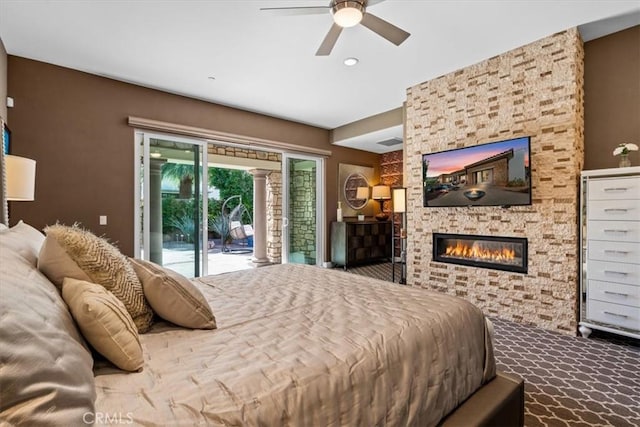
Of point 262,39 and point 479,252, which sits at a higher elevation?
point 262,39

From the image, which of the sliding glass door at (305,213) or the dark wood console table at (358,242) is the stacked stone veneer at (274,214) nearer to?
the sliding glass door at (305,213)

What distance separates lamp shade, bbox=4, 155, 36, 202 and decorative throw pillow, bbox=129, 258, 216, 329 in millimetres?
1780

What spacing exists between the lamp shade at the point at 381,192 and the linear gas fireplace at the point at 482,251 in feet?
9.30

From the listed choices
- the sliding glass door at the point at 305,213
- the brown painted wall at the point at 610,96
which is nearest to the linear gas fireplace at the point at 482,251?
Result: the brown painted wall at the point at 610,96

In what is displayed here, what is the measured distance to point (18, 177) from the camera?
222 cm

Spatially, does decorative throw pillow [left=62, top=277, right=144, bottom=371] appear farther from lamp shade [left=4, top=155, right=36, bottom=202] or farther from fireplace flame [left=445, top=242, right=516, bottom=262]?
fireplace flame [left=445, top=242, right=516, bottom=262]

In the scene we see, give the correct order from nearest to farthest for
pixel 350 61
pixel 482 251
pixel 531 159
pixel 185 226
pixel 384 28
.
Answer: pixel 384 28 < pixel 531 159 < pixel 350 61 < pixel 482 251 < pixel 185 226

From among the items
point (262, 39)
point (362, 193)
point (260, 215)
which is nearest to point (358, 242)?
point (362, 193)

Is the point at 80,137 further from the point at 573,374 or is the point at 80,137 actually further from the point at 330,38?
the point at 573,374

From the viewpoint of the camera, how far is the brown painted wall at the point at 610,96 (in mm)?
2867

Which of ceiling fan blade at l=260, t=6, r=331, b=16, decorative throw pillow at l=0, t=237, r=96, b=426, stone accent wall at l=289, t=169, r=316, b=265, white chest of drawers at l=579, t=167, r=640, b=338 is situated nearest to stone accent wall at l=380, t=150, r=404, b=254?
stone accent wall at l=289, t=169, r=316, b=265

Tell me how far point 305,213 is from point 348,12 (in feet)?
14.2

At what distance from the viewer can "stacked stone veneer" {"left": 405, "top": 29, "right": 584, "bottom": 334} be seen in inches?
114

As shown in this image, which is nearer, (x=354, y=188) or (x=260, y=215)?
(x=354, y=188)
